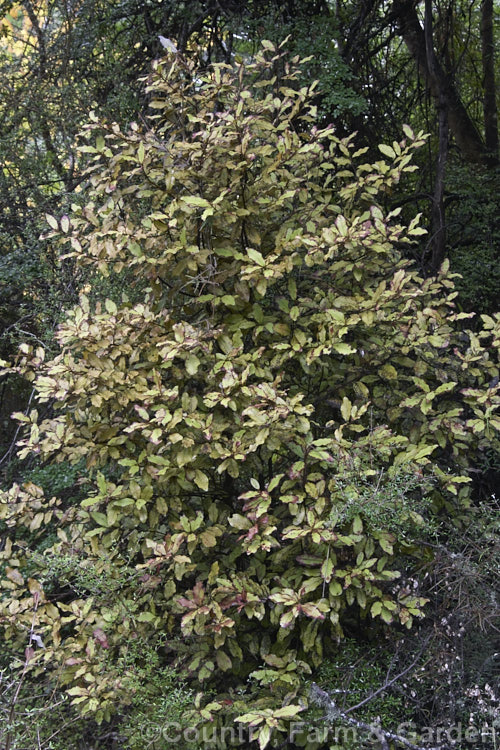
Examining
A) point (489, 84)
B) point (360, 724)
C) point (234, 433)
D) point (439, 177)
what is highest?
point (489, 84)

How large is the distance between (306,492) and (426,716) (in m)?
0.79

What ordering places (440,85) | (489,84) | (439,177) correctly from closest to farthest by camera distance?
(439,177)
(440,85)
(489,84)

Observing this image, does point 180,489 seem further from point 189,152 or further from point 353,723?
point 189,152

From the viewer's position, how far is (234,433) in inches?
88.3

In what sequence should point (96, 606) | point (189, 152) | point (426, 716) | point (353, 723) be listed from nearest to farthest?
1. point (353, 723)
2. point (426, 716)
3. point (189, 152)
4. point (96, 606)

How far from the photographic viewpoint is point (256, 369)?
7.57 feet

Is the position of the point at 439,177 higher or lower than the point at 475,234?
higher

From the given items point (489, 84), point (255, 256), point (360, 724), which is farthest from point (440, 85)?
point (360, 724)

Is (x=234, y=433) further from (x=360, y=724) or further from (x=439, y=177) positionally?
(x=439, y=177)

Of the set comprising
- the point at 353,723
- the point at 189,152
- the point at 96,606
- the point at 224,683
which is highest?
the point at 189,152

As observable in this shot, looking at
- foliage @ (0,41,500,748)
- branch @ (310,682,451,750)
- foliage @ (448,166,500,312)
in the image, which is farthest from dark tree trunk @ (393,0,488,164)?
branch @ (310,682,451,750)

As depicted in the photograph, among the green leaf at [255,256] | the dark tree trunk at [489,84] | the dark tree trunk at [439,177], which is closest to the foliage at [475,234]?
the dark tree trunk at [439,177]

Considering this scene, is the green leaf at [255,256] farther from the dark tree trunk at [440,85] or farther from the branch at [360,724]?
the dark tree trunk at [440,85]

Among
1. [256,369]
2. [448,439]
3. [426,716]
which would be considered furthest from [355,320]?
[426,716]
